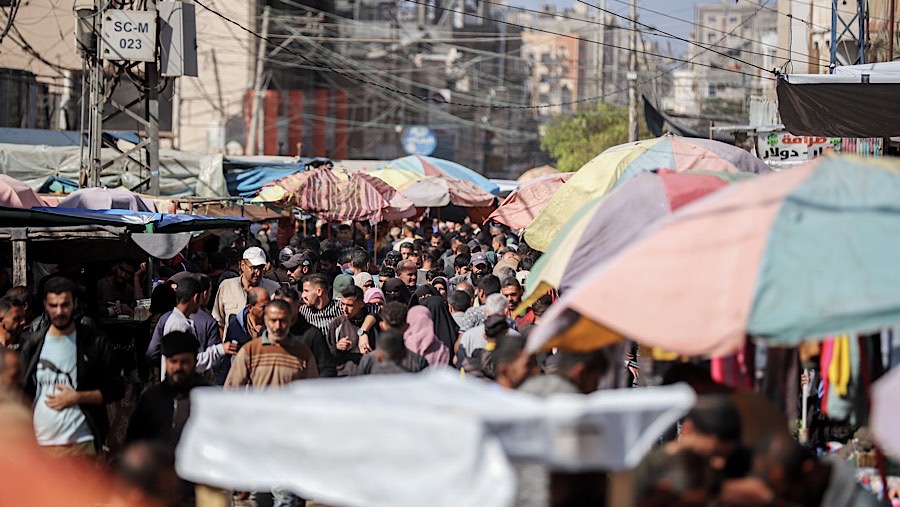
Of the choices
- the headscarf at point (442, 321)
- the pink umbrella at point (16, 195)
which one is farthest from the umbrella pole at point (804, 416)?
the pink umbrella at point (16, 195)

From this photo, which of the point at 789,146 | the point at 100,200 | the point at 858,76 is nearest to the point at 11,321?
the point at 100,200

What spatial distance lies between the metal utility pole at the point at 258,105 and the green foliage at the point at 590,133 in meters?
18.2

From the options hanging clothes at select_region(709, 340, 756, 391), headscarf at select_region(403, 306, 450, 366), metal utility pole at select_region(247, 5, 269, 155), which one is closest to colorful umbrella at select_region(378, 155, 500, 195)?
metal utility pole at select_region(247, 5, 269, 155)

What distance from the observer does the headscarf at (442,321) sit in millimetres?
10344

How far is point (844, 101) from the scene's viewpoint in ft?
42.6

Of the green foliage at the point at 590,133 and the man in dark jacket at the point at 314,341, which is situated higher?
the green foliage at the point at 590,133

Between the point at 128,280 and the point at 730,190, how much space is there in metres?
10.1

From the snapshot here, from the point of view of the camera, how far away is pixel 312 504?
9.30 meters

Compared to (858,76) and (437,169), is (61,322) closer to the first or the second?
(858,76)

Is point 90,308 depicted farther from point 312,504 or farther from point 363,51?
point 363,51

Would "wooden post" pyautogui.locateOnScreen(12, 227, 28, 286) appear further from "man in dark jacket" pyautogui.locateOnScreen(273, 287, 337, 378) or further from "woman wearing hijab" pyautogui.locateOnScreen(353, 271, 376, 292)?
"woman wearing hijab" pyautogui.locateOnScreen(353, 271, 376, 292)

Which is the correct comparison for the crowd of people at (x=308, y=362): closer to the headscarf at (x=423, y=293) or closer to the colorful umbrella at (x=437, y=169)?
the headscarf at (x=423, y=293)

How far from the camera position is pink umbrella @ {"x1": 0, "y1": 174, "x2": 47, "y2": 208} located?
12.0m

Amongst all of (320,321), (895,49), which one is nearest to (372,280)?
(320,321)
